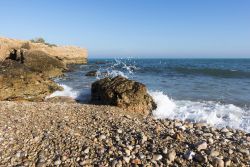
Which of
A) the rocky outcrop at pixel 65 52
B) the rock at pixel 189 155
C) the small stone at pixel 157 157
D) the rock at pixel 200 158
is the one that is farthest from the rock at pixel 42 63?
the rock at pixel 200 158

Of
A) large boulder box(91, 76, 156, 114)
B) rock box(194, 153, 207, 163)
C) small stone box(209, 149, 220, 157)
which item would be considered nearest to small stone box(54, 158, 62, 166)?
rock box(194, 153, 207, 163)

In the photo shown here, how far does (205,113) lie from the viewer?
12570mm

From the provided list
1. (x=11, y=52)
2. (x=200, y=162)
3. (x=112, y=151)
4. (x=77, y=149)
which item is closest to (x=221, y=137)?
(x=200, y=162)

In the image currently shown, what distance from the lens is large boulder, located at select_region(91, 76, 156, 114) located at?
39.7 ft

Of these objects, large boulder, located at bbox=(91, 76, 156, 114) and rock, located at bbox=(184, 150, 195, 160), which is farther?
large boulder, located at bbox=(91, 76, 156, 114)

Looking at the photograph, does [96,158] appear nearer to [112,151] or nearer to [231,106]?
[112,151]

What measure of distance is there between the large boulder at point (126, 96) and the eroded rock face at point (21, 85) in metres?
3.61

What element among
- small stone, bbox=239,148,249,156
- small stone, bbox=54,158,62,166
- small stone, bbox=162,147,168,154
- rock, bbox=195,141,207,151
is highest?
rock, bbox=195,141,207,151

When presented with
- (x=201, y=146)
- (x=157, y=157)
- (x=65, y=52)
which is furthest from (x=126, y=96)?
(x=65, y=52)

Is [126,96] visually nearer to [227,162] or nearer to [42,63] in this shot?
[227,162]

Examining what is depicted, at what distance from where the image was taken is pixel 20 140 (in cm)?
698

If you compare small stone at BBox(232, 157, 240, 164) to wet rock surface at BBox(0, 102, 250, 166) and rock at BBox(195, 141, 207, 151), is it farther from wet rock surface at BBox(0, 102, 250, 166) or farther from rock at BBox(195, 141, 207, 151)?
rock at BBox(195, 141, 207, 151)

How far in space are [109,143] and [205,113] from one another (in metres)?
6.76

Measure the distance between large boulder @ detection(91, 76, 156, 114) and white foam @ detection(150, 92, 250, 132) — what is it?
2.16 ft
